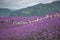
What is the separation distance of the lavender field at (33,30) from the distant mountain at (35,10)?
72 millimetres

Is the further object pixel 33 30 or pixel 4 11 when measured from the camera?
pixel 4 11

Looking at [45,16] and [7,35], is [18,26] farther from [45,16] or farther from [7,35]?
[45,16]

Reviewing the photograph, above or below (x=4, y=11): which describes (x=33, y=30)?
below

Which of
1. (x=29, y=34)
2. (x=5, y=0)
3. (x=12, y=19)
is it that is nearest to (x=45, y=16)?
(x=29, y=34)

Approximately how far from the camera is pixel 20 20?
7.22 feet

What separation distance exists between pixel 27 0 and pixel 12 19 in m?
0.35

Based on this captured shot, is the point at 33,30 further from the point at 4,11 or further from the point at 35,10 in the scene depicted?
the point at 4,11

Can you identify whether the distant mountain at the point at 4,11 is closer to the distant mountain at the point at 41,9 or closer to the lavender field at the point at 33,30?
the lavender field at the point at 33,30

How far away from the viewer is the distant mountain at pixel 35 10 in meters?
2.17

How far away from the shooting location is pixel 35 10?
7.16 ft

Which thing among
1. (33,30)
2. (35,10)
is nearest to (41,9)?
(35,10)

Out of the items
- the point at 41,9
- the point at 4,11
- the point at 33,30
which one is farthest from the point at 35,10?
the point at 4,11

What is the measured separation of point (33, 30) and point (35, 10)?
30cm

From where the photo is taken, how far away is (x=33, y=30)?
207 cm
